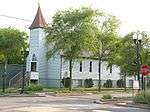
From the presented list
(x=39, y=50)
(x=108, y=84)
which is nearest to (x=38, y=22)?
(x=39, y=50)

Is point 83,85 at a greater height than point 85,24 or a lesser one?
lesser

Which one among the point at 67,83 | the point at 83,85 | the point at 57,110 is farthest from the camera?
the point at 83,85

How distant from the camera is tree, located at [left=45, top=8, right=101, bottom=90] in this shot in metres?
49.4

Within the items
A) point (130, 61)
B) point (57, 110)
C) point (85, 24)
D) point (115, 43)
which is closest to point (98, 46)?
point (115, 43)

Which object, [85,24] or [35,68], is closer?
[85,24]

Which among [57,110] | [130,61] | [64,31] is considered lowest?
[57,110]

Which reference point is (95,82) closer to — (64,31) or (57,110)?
(64,31)

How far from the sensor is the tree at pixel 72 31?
49438 mm

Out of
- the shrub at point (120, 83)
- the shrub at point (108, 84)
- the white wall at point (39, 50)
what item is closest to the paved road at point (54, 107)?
the white wall at point (39, 50)

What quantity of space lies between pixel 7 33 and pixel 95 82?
16978 millimetres

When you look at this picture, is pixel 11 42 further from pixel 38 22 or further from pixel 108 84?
pixel 108 84

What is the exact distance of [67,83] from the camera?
194 feet

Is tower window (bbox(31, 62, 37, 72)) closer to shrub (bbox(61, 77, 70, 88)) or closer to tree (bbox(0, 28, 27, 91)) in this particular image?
shrub (bbox(61, 77, 70, 88))

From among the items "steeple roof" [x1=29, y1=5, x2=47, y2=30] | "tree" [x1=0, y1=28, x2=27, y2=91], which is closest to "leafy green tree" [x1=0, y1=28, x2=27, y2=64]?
"tree" [x1=0, y1=28, x2=27, y2=91]
